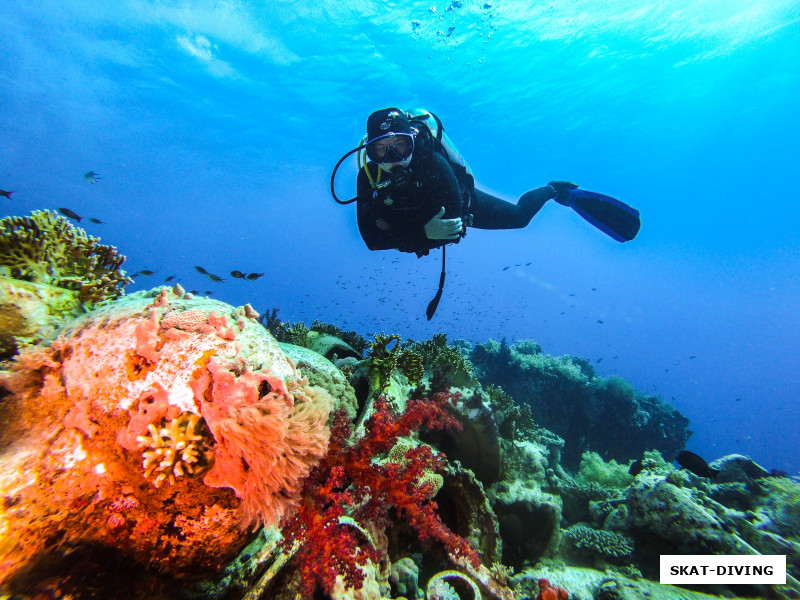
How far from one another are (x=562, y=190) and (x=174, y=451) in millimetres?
10847

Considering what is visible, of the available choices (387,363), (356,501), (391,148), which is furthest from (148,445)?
(391,148)

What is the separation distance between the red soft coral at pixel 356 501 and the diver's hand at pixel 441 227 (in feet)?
11.4

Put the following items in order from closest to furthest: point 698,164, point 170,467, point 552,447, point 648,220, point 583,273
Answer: point 170,467
point 552,447
point 698,164
point 648,220
point 583,273

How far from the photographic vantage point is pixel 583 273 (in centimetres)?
13762

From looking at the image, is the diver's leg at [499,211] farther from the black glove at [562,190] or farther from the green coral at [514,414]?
the green coral at [514,414]

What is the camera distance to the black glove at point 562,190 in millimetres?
9531

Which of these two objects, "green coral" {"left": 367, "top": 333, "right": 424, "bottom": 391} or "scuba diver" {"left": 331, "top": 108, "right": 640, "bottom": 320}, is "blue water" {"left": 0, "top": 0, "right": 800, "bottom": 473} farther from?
"green coral" {"left": 367, "top": 333, "right": 424, "bottom": 391}

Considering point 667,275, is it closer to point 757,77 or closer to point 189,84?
point 757,77

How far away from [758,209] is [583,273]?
68.6 m

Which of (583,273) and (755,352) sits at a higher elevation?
(583,273)

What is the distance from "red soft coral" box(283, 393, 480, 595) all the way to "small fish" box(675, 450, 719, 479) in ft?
20.3

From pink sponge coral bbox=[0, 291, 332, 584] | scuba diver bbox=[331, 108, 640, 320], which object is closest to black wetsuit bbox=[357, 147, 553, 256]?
scuba diver bbox=[331, 108, 640, 320]

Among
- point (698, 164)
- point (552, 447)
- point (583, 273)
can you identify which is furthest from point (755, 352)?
point (552, 447)

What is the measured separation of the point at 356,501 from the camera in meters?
2.67
